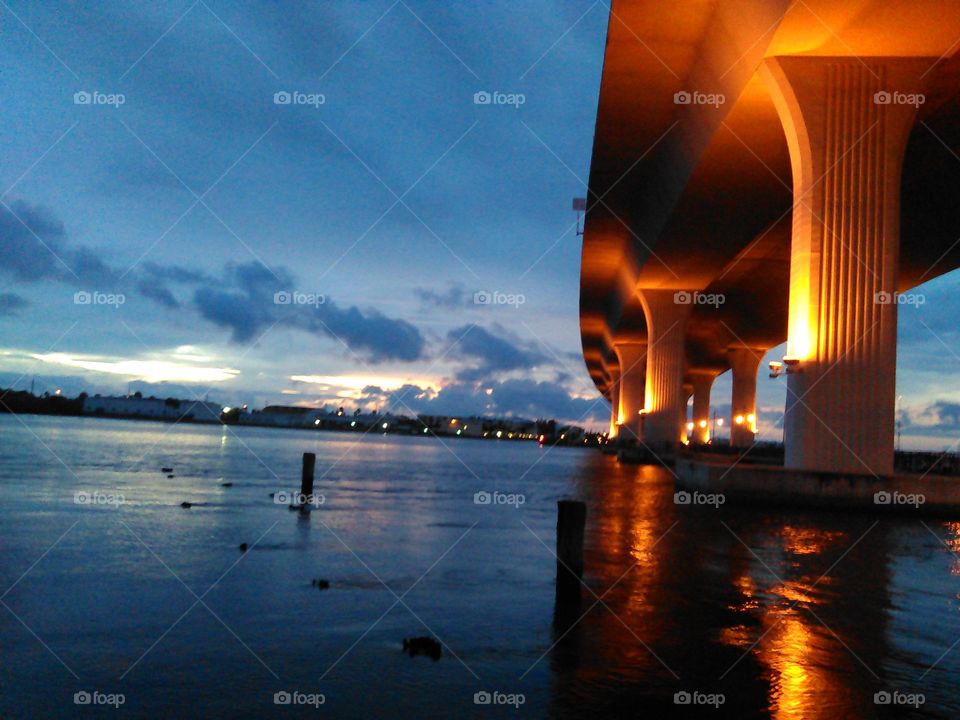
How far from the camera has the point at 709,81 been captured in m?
25.1

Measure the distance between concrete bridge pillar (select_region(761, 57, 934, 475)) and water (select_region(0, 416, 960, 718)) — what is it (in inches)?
116

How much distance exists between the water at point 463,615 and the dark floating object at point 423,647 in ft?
0.35

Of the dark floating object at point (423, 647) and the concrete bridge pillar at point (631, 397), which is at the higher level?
the concrete bridge pillar at point (631, 397)

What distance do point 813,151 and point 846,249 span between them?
7.62ft

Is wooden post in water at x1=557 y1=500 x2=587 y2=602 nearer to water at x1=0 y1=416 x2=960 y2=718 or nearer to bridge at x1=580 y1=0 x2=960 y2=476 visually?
water at x1=0 y1=416 x2=960 y2=718

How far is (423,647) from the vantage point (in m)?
7.53

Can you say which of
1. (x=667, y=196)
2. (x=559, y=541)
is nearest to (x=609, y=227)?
(x=667, y=196)

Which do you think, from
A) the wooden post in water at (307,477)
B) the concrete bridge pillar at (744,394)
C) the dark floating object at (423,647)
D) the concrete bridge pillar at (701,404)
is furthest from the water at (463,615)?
the concrete bridge pillar at (701,404)

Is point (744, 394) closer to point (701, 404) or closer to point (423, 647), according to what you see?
point (701, 404)

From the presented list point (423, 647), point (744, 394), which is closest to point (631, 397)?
point (744, 394)

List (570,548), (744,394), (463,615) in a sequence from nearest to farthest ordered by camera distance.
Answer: (463,615) < (570,548) < (744,394)

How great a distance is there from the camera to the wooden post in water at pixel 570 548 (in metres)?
10.1

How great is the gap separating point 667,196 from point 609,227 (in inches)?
401

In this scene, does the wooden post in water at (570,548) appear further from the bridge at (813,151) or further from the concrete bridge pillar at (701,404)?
the concrete bridge pillar at (701,404)
